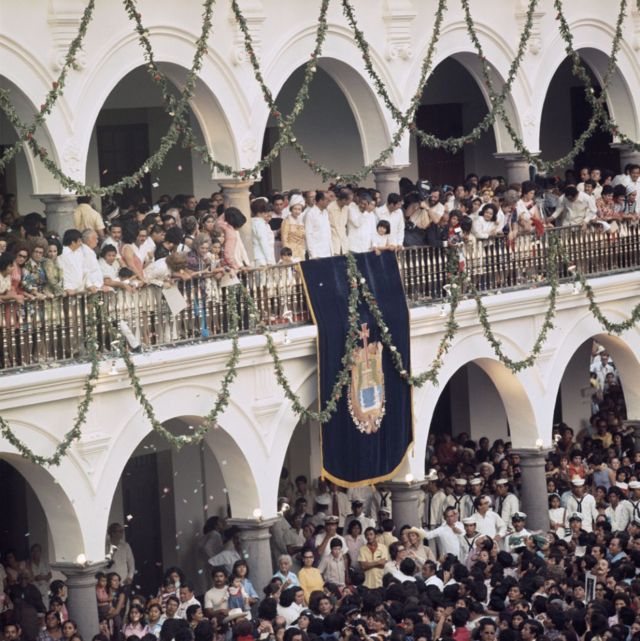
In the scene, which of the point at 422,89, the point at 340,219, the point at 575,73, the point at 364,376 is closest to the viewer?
the point at 364,376

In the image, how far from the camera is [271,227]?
27844mm

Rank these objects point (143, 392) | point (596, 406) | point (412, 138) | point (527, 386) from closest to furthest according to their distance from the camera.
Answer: point (143, 392), point (527, 386), point (412, 138), point (596, 406)

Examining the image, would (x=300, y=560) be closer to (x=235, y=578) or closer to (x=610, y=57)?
(x=235, y=578)

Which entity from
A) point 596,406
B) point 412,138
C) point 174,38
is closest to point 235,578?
point 174,38

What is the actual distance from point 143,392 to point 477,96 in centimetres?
1133

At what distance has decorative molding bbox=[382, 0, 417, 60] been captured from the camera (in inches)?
1153

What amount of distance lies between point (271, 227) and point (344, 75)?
245cm

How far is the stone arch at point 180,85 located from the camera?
83.6 feet

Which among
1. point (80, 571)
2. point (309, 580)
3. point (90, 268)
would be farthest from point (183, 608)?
point (90, 268)

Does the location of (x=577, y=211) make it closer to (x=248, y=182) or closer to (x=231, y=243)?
(x=248, y=182)

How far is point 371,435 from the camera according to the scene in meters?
28.3

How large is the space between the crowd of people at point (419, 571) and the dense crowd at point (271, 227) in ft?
10.1

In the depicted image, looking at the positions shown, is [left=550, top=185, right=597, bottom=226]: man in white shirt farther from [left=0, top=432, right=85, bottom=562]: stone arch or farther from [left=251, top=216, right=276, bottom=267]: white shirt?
[left=0, top=432, right=85, bottom=562]: stone arch

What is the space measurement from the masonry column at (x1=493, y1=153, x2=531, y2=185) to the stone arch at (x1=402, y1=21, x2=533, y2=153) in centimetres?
11
